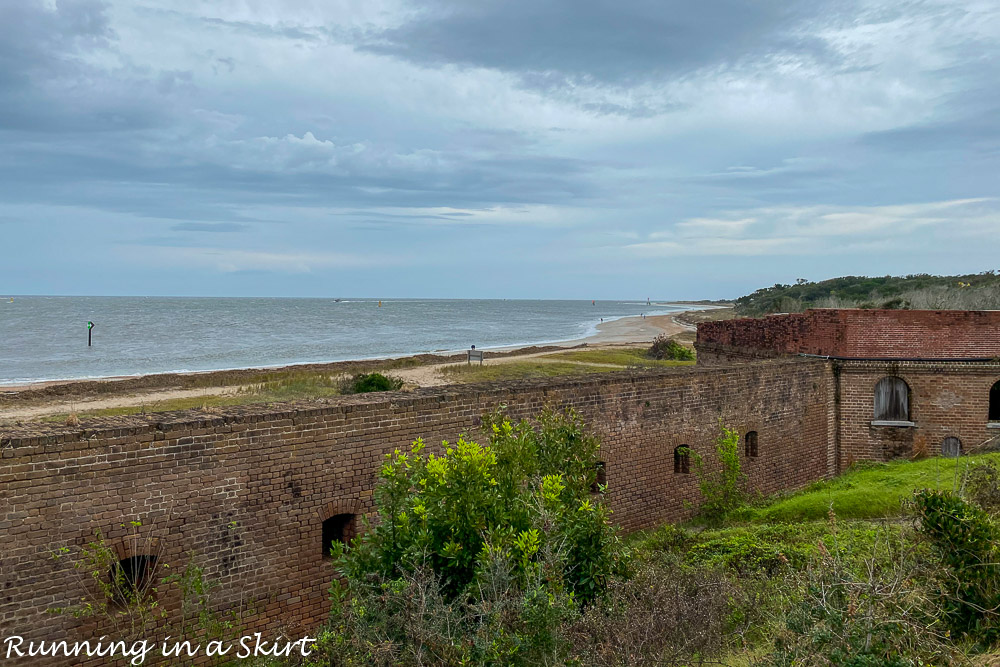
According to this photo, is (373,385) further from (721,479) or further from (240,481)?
(240,481)

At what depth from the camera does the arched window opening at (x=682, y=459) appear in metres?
13.6

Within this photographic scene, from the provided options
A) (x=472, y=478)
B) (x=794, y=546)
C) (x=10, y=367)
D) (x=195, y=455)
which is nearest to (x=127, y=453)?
(x=195, y=455)

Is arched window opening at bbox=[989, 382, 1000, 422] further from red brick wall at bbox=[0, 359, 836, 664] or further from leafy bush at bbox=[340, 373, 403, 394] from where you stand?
leafy bush at bbox=[340, 373, 403, 394]

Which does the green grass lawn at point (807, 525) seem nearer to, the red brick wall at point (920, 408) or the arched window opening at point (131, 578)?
the red brick wall at point (920, 408)

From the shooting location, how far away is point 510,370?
40.1m

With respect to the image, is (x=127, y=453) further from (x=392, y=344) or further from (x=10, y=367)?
(x=392, y=344)

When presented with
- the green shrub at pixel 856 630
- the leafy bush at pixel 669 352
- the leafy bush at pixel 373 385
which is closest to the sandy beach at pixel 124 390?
the leafy bush at pixel 373 385

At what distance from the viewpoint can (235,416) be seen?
826 centimetres

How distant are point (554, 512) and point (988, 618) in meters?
3.97

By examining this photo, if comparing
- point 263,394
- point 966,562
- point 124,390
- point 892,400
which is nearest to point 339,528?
point 966,562

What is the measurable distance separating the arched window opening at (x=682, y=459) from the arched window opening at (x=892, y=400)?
6.92 m

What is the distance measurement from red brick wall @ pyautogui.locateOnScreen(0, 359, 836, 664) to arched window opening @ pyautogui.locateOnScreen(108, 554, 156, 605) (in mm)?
211

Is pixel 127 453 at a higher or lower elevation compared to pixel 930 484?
higher

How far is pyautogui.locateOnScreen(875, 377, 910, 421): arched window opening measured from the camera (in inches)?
693
